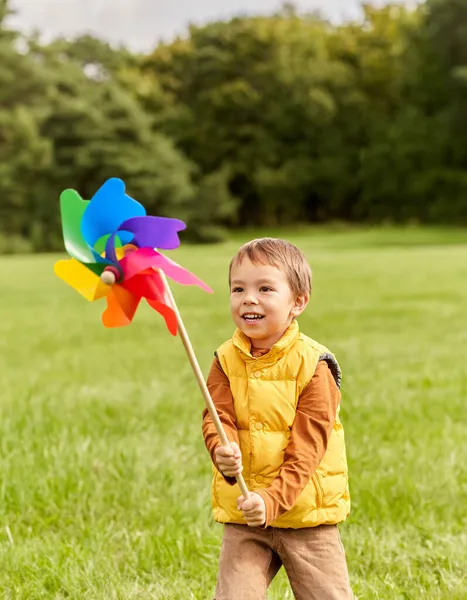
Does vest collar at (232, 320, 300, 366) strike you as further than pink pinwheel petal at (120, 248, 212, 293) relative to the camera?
Yes

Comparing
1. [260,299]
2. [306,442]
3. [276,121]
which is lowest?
[306,442]

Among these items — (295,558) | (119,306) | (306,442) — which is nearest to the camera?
(119,306)

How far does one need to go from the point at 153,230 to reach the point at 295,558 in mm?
991

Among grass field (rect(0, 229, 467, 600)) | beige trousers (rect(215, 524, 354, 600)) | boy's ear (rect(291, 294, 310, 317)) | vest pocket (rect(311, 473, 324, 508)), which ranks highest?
boy's ear (rect(291, 294, 310, 317))

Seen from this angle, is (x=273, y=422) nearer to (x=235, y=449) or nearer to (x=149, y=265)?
(x=235, y=449)

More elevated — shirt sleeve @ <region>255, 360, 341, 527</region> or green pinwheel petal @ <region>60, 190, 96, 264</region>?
green pinwheel petal @ <region>60, 190, 96, 264</region>

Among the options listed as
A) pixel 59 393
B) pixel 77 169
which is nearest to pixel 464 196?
pixel 77 169

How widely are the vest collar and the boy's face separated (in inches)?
1.1

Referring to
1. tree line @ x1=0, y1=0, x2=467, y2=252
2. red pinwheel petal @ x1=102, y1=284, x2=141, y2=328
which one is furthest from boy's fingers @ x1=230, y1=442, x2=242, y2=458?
tree line @ x1=0, y1=0, x2=467, y2=252

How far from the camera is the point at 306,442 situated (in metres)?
2.27

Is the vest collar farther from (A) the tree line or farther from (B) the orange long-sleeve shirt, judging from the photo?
(A) the tree line

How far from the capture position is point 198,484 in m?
3.96

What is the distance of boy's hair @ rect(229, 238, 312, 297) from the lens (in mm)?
2336

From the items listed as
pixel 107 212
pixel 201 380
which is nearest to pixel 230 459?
pixel 201 380
